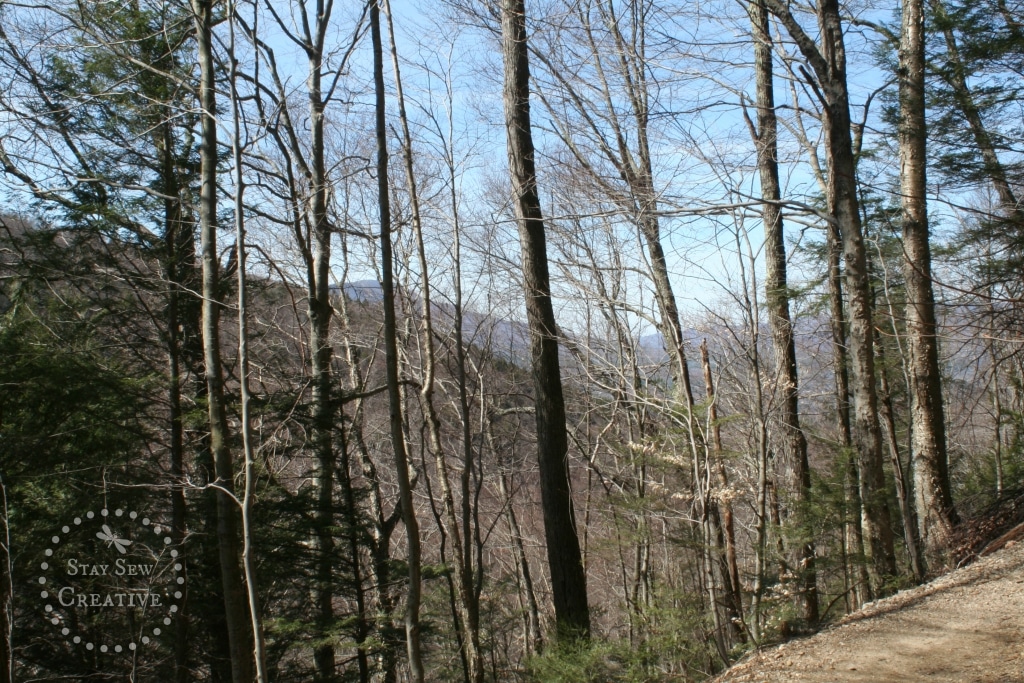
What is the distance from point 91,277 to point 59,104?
79.7 inches

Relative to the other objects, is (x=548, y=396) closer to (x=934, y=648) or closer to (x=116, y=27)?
(x=934, y=648)

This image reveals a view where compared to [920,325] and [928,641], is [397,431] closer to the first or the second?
[928,641]

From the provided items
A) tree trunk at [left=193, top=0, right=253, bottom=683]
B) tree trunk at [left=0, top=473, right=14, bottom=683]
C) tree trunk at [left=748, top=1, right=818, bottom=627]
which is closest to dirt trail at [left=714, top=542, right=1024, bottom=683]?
tree trunk at [left=748, top=1, right=818, bottom=627]

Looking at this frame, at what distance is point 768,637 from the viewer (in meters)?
5.98

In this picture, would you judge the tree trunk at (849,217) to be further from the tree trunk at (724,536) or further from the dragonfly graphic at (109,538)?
the dragonfly graphic at (109,538)

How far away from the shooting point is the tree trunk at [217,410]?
5820mm

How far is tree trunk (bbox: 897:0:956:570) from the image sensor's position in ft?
22.0

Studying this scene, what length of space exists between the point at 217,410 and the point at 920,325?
6658mm

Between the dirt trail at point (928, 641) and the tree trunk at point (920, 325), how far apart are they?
97 cm

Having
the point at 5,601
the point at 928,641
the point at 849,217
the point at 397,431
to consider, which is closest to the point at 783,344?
the point at 849,217

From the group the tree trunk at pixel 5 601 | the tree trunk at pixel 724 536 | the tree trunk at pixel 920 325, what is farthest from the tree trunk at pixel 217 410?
the tree trunk at pixel 920 325

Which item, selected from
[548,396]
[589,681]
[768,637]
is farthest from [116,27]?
[768,637]

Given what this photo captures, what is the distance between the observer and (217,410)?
5875mm

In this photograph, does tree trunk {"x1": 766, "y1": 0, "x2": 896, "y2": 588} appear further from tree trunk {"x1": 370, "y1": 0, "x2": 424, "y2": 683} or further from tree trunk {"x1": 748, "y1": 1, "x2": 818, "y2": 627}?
tree trunk {"x1": 370, "y1": 0, "x2": 424, "y2": 683}
